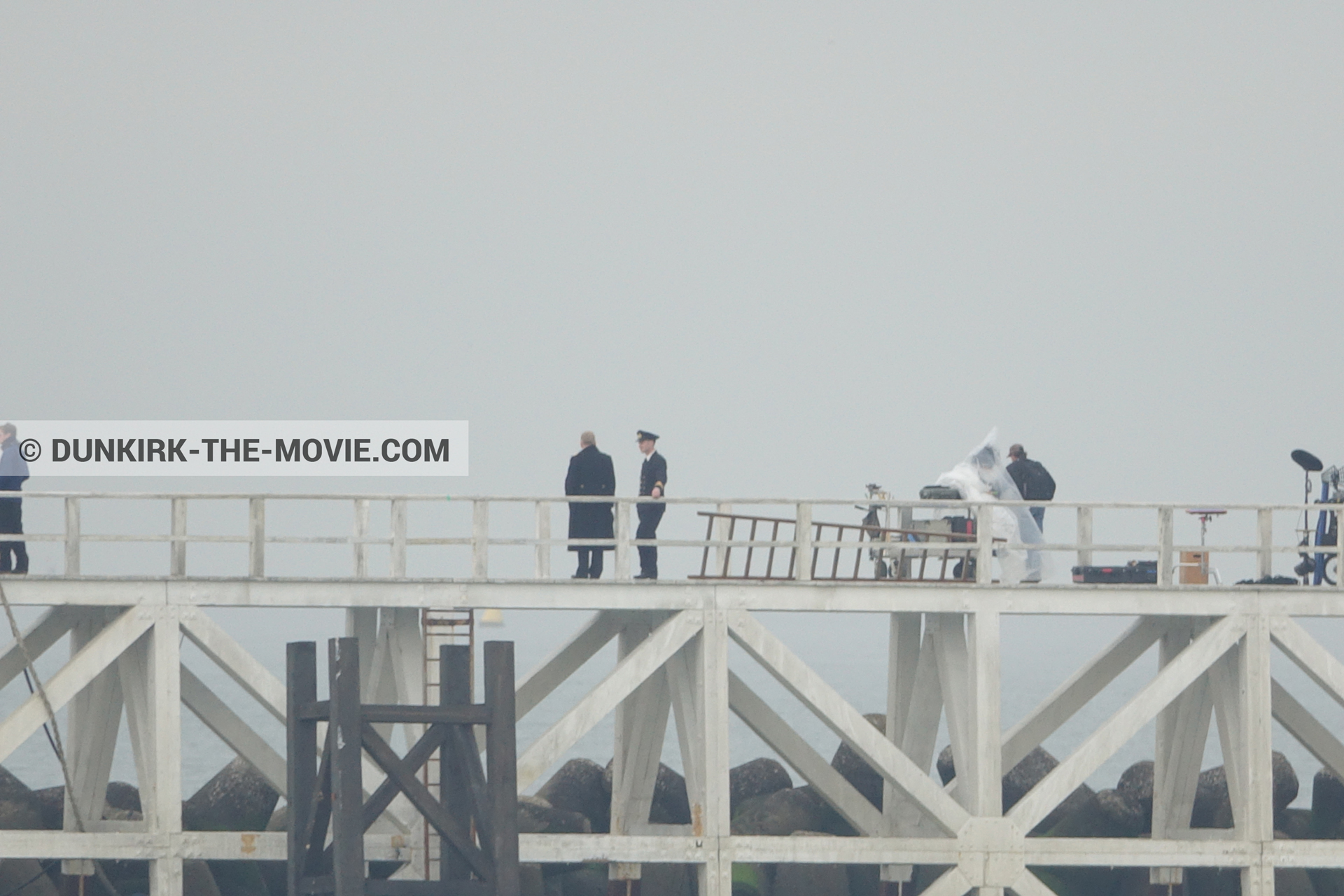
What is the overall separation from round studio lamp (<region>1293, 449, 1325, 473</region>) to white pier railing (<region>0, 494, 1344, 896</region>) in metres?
1.55

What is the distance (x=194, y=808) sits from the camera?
3072 cm

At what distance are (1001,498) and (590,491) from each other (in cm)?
510

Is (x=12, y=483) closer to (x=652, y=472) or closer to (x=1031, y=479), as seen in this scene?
(x=652, y=472)

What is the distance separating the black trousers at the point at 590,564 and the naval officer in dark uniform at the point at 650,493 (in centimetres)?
51

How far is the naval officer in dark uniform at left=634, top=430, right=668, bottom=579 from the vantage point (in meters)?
24.6

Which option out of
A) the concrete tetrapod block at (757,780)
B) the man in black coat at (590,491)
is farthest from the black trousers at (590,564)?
the concrete tetrapod block at (757,780)

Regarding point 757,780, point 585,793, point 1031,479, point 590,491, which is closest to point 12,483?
point 590,491

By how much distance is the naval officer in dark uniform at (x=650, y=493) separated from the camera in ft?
80.6

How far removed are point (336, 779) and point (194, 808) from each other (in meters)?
10.2

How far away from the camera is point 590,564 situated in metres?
25.0

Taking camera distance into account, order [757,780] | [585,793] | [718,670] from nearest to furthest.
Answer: [718,670] → [585,793] → [757,780]

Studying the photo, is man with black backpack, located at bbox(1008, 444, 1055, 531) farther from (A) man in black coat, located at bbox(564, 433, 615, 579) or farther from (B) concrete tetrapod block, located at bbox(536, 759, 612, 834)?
(B) concrete tetrapod block, located at bbox(536, 759, 612, 834)

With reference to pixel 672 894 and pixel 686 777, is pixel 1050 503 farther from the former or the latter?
pixel 672 894

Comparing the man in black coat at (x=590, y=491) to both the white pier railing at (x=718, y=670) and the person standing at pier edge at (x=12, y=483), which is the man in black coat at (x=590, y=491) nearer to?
the white pier railing at (x=718, y=670)
